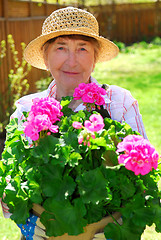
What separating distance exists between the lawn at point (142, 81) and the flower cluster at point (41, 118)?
2141mm

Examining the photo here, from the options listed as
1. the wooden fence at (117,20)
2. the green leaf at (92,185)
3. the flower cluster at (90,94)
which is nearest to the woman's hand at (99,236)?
the green leaf at (92,185)

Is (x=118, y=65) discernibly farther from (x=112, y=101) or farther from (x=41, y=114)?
(x=41, y=114)

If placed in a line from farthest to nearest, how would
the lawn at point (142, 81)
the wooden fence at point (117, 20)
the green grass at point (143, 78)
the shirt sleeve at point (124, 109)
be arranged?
the wooden fence at point (117, 20)
the green grass at point (143, 78)
the lawn at point (142, 81)
the shirt sleeve at point (124, 109)

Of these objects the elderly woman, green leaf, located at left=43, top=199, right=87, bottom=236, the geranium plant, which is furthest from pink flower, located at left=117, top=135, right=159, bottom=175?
the elderly woman

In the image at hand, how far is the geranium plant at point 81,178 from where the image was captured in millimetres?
1327

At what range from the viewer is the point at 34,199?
1375 millimetres

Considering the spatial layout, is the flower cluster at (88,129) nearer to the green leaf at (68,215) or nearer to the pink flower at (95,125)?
the pink flower at (95,125)

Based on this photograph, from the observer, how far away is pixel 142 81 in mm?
10008

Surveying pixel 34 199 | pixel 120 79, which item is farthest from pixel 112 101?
pixel 120 79

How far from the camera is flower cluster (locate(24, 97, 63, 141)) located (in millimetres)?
1354

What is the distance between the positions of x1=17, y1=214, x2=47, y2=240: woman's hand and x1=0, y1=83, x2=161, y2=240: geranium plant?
6 centimetres

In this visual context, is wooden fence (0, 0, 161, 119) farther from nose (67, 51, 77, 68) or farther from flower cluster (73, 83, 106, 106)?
flower cluster (73, 83, 106, 106)

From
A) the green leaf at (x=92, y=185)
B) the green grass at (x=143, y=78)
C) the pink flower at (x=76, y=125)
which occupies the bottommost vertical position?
the green grass at (x=143, y=78)

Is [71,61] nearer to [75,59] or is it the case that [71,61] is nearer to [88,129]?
[75,59]
